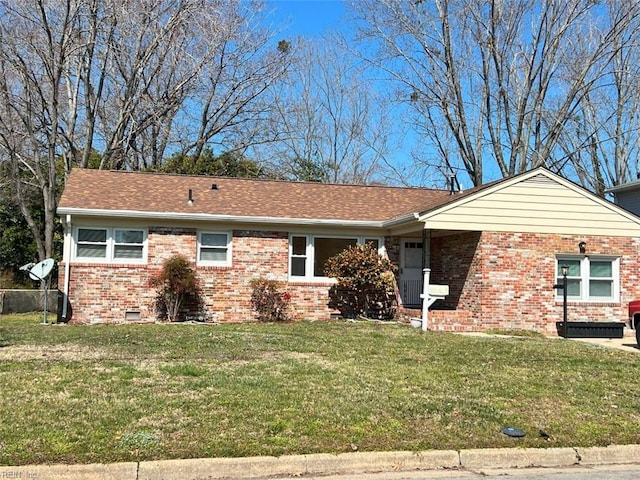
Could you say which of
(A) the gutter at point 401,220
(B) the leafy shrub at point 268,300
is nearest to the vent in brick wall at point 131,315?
(B) the leafy shrub at point 268,300

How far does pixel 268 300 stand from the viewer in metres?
16.8

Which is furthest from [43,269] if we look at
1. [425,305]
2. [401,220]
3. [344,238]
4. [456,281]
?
[456,281]

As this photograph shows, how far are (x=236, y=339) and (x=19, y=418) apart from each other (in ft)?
20.7

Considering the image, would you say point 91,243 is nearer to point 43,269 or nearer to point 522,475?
point 43,269

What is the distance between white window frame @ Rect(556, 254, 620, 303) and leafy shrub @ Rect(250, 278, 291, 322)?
23.6ft

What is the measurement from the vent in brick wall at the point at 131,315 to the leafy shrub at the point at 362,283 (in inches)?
204

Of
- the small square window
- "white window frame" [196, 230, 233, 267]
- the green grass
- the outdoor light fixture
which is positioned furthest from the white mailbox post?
the small square window

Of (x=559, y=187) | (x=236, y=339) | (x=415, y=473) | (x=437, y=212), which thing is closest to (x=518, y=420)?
(x=415, y=473)

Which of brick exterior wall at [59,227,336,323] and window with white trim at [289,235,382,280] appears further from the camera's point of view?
window with white trim at [289,235,382,280]

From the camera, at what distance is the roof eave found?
15.8 m

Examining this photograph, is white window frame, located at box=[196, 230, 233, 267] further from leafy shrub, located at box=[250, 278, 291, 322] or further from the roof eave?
leafy shrub, located at box=[250, 278, 291, 322]

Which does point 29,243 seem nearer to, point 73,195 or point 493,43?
point 73,195

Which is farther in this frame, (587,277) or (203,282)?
(203,282)

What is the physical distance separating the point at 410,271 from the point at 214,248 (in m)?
5.68
